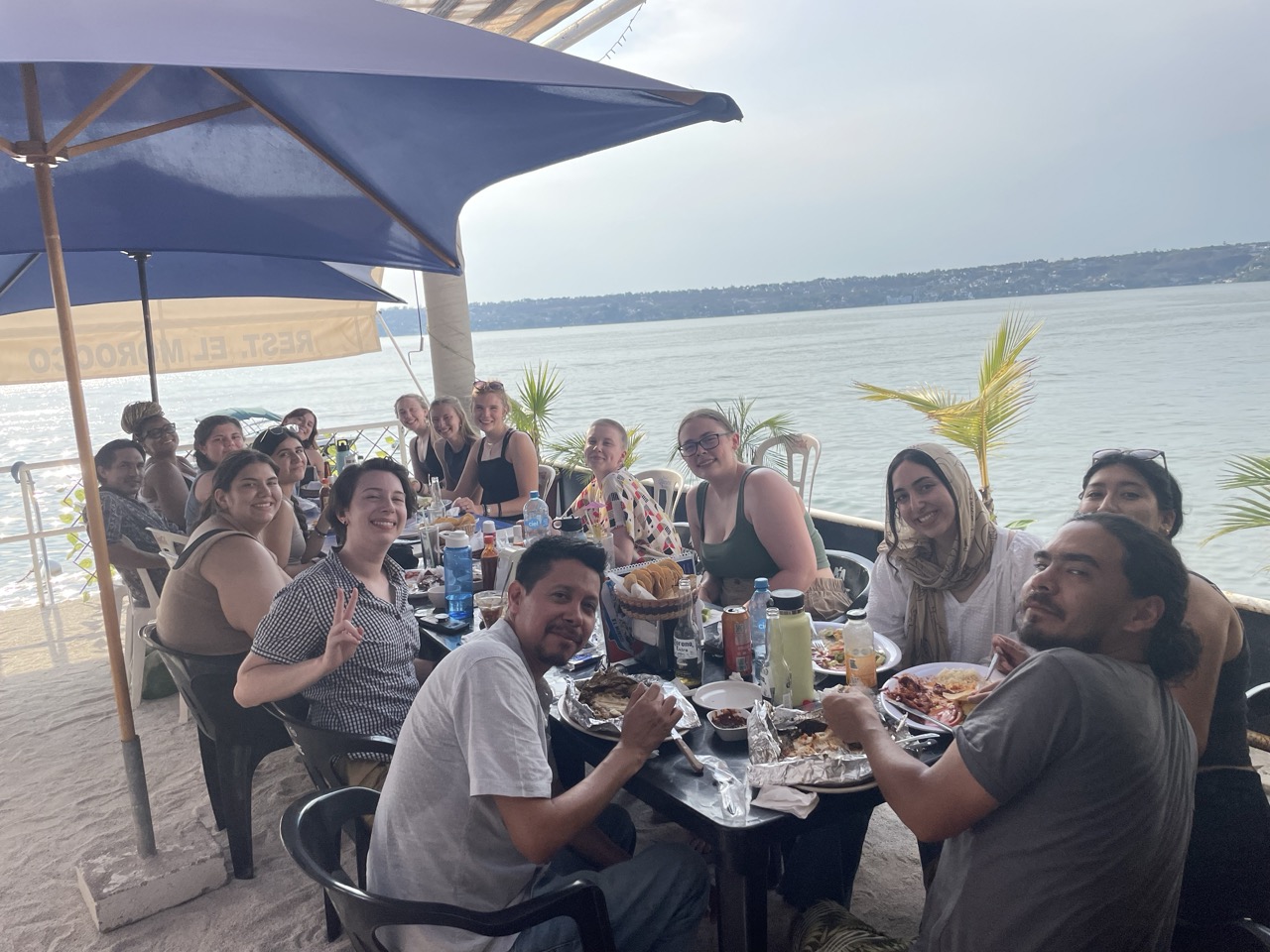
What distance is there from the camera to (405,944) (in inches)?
67.6

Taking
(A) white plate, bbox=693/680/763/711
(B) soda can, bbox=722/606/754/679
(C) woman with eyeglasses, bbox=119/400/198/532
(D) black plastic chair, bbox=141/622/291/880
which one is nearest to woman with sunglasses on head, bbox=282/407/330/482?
(C) woman with eyeglasses, bbox=119/400/198/532

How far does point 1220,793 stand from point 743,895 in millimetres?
1106

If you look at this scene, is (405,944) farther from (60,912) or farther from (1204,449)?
(1204,449)

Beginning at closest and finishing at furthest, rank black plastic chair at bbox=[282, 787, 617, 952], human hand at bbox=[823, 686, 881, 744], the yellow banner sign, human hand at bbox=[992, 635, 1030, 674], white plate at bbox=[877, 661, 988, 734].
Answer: black plastic chair at bbox=[282, 787, 617, 952] < human hand at bbox=[823, 686, 881, 744] < white plate at bbox=[877, 661, 988, 734] < human hand at bbox=[992, 635, 1030, 674] < the yellow banner sign

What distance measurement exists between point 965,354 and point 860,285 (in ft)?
93.7

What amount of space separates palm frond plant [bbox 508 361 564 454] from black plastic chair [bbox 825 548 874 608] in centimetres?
536

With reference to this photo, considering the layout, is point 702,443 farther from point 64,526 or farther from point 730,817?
point 64,526

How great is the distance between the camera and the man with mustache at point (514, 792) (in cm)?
167

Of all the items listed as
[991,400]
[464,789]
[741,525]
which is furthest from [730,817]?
[991,400]

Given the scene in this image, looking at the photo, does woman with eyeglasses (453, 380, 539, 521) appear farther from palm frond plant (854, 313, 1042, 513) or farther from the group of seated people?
the group of seated people

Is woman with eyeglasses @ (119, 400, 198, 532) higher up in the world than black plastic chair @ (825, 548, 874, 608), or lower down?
higher up

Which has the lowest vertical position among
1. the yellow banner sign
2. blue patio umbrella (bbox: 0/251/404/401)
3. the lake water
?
the lake water

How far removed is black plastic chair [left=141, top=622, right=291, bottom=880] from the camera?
2846 millimetres

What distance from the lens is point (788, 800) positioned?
5.56ft
